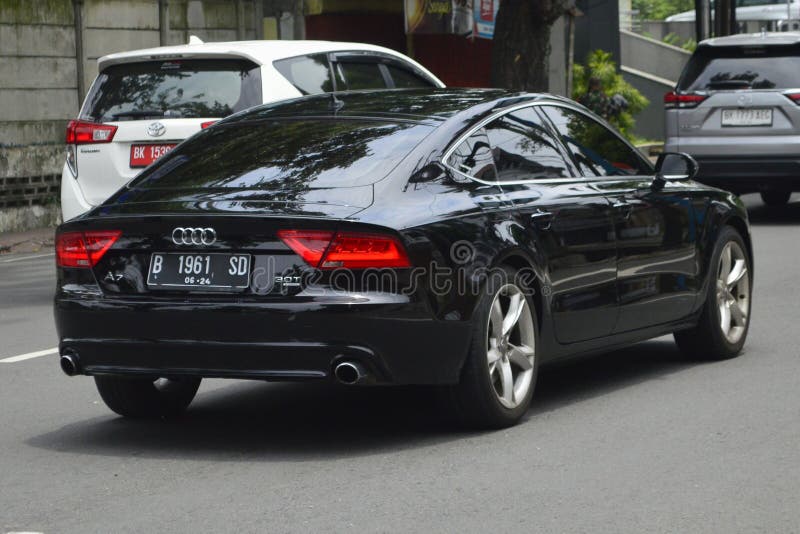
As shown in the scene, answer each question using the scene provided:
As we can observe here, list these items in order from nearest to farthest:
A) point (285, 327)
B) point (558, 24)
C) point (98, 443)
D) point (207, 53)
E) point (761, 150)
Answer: point (285, 327), point (98, 443), point (207, 53), point (761, 150), point (558, 24)

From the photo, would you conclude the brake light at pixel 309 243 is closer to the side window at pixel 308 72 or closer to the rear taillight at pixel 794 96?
the side window at pixel 308 72

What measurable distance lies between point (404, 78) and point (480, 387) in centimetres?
654

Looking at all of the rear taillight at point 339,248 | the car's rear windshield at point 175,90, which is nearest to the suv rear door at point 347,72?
the car's rear windshield at point 175,90

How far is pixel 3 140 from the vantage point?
64.6 feet

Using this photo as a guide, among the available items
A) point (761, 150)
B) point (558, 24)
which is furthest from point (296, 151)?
point (558, 24)

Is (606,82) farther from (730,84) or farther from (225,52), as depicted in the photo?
(225,52)

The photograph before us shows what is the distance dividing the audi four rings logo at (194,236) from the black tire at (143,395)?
A: 0.96 meters

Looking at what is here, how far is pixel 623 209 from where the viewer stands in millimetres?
7871

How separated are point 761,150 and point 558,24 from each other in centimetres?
1737

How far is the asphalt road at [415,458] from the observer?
5.50m

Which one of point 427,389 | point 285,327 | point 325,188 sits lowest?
point 427,389

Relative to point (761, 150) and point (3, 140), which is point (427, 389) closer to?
point (761, 150)

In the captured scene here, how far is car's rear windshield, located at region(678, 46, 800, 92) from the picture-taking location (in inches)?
676

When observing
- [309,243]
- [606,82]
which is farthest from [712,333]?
[606,82]
